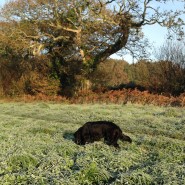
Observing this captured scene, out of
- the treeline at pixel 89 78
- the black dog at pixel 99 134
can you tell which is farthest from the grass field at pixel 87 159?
the treeline at pixel 89 78

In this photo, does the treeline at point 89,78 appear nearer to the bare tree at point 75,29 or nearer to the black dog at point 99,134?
the bare tree at point 75,29

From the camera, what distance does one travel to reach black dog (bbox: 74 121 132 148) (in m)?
8.97

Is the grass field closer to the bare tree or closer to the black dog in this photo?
the black dog

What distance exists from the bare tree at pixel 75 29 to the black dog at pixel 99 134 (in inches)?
714

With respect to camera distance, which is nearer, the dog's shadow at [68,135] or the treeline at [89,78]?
the dog's shadow at [68,135]

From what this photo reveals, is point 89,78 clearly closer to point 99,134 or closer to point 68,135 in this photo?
point 68,135

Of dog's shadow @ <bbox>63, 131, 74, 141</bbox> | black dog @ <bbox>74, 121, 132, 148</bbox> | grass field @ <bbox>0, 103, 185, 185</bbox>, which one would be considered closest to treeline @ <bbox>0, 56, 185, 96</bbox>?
grass field @ <bbox>0, 103, 185, 185</bbox>

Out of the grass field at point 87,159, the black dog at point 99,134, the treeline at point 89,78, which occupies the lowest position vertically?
the grass field at point 87,159

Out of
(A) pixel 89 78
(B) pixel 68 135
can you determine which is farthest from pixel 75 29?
(B) pixel 68 135

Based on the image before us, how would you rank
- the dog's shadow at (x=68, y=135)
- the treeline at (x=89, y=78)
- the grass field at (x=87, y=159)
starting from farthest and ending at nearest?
the treeline at (x=89, y=78)
the dog's shadow at (x=68, y=135)
the grass field at (x=87, y=159)

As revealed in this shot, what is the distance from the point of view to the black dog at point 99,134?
353 inches

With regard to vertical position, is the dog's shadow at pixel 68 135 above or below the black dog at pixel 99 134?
below

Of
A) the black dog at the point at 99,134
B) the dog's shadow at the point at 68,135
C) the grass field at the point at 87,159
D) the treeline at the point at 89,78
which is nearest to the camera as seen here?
the grass field at the point at 87,159

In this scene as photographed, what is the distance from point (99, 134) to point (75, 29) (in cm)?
2034
